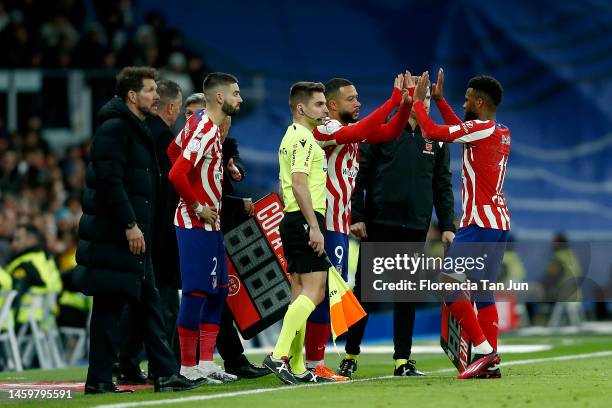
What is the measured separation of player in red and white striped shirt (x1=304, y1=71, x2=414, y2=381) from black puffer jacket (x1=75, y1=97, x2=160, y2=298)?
1.53 meters

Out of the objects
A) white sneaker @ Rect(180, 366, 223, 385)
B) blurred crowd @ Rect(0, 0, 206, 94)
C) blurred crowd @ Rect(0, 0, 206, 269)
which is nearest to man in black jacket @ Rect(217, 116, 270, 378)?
white sneaker @ Rect(180, 366, 223, 385)

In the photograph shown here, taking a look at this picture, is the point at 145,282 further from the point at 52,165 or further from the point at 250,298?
the point at 52,165

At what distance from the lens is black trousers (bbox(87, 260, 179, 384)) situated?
899cm

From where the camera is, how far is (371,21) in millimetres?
25000

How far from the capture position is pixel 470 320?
9.83 meters

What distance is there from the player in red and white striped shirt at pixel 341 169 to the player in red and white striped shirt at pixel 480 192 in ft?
0.56

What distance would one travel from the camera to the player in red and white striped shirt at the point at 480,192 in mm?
9852

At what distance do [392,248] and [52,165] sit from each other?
33.3 ft

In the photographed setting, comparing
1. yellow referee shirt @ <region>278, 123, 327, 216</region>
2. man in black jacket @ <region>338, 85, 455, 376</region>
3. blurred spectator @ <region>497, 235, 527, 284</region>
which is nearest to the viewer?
yellow referee shirt @ <region>278, 123, 327, 216</region>

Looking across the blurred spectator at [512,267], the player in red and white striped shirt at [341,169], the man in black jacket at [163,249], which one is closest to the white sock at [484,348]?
the player in red and white striped shirt at [341,169]

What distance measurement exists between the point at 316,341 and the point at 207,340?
0.81 metres

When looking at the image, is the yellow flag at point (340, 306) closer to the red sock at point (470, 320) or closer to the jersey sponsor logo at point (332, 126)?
the red sock at point (470, 320)

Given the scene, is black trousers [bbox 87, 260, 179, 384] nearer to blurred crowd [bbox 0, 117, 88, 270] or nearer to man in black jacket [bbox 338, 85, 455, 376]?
man in black jacket [bbox 338, 85, 455, 376]

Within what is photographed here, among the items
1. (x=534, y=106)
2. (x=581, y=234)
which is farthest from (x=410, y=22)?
(x=581, y=234)
